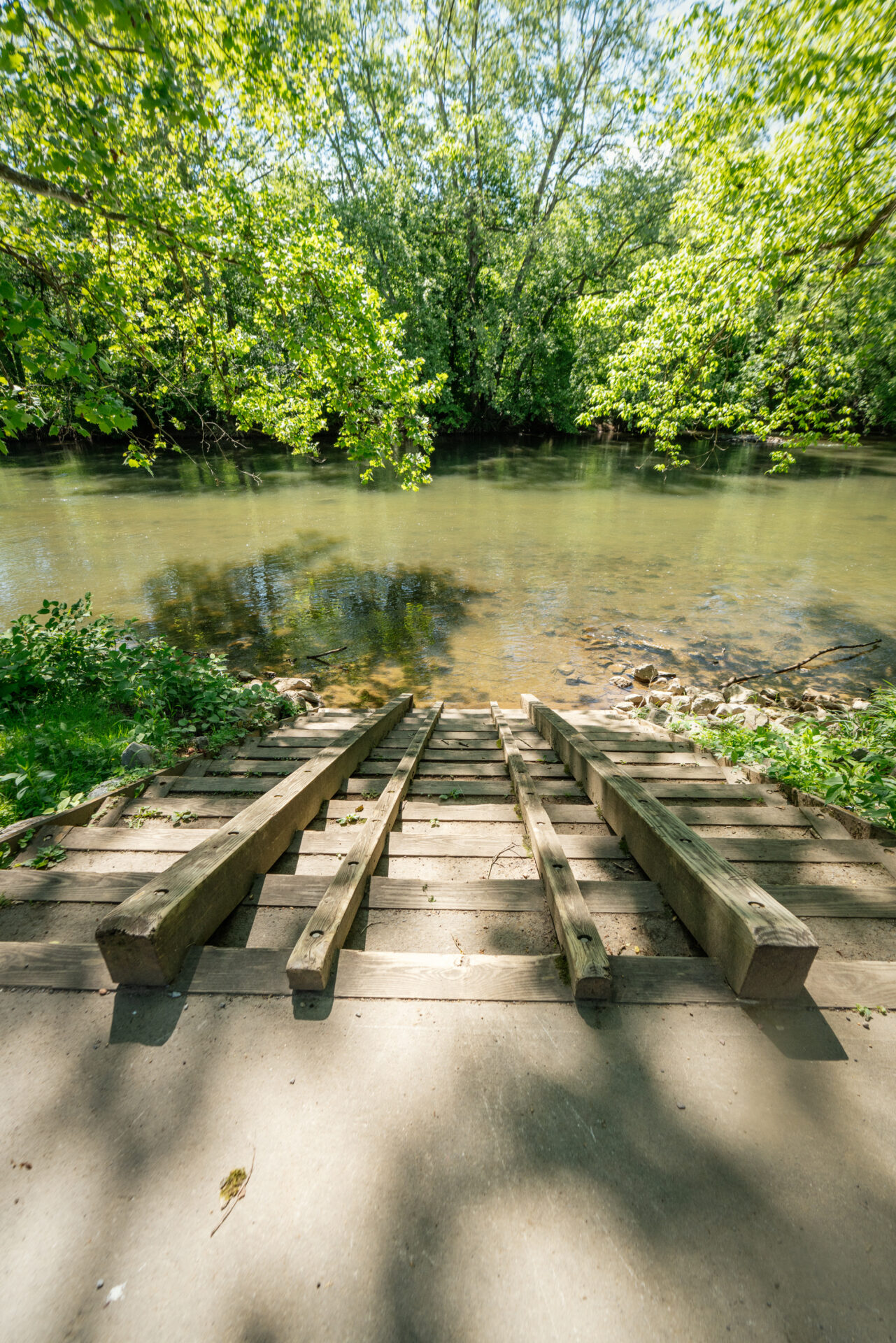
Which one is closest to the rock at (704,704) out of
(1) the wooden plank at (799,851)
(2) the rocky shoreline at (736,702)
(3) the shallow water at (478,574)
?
(2) the rocky shoreline at (736,702)

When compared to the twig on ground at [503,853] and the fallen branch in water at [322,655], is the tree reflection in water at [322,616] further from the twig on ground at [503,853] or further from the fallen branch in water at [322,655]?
the twig on ground at [503,853]

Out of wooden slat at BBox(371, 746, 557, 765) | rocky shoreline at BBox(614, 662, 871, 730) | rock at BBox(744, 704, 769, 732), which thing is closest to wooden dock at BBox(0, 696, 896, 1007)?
wooden slat at BBox(371, 746, 557, 765)

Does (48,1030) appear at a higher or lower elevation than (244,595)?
higher

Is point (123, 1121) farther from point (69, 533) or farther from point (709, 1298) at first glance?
point (69, 533)

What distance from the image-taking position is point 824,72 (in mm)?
6191

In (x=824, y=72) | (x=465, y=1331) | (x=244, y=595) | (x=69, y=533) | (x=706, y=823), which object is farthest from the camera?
(x=69, y=533)

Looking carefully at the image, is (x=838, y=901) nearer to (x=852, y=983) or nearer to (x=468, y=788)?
(x=852, y=983)

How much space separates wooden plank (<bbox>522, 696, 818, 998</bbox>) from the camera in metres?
1.40

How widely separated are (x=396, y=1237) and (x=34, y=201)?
12.6 meters

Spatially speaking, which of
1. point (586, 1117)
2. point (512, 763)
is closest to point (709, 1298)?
point (586, 1117)

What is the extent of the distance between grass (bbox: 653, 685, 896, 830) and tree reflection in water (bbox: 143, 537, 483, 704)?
4181mm

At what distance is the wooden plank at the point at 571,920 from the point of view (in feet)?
4.68

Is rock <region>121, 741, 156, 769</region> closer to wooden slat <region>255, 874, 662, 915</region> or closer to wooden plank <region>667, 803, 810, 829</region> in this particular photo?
wooden slat <region>255, 874, 662, 915</region>

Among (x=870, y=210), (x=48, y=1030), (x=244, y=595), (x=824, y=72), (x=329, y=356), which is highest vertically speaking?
(x=824, y=72)
